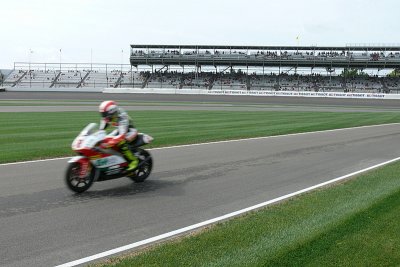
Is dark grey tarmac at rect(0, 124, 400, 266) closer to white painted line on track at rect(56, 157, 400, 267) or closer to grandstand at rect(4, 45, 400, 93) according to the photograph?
white painted line on track at rect(56, 157, 400, 267)

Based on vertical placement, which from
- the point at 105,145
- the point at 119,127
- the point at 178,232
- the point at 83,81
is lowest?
the point at 178,232

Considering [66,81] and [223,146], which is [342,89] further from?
[223,146]

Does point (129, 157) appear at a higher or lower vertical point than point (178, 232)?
higher

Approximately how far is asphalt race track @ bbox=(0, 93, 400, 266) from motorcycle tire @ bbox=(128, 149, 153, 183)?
5.6 inches

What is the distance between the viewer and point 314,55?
7231cm

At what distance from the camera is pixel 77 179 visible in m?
8.07

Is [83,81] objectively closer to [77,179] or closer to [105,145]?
[105,145]

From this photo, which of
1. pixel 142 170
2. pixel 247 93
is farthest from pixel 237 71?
pixel 142 170

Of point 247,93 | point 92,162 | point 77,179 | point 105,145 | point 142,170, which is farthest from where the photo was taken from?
point 247,93

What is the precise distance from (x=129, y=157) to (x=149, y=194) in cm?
100

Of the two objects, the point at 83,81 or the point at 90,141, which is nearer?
the point at 90,141

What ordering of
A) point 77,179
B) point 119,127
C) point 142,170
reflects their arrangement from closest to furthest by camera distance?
point 77,179
point 119,127
point 142,170

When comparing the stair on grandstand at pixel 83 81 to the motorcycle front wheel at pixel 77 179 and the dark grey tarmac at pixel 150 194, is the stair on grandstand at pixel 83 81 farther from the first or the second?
the motorcycle front wheel at pixel 77 179

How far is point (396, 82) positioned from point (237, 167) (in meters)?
67.0
